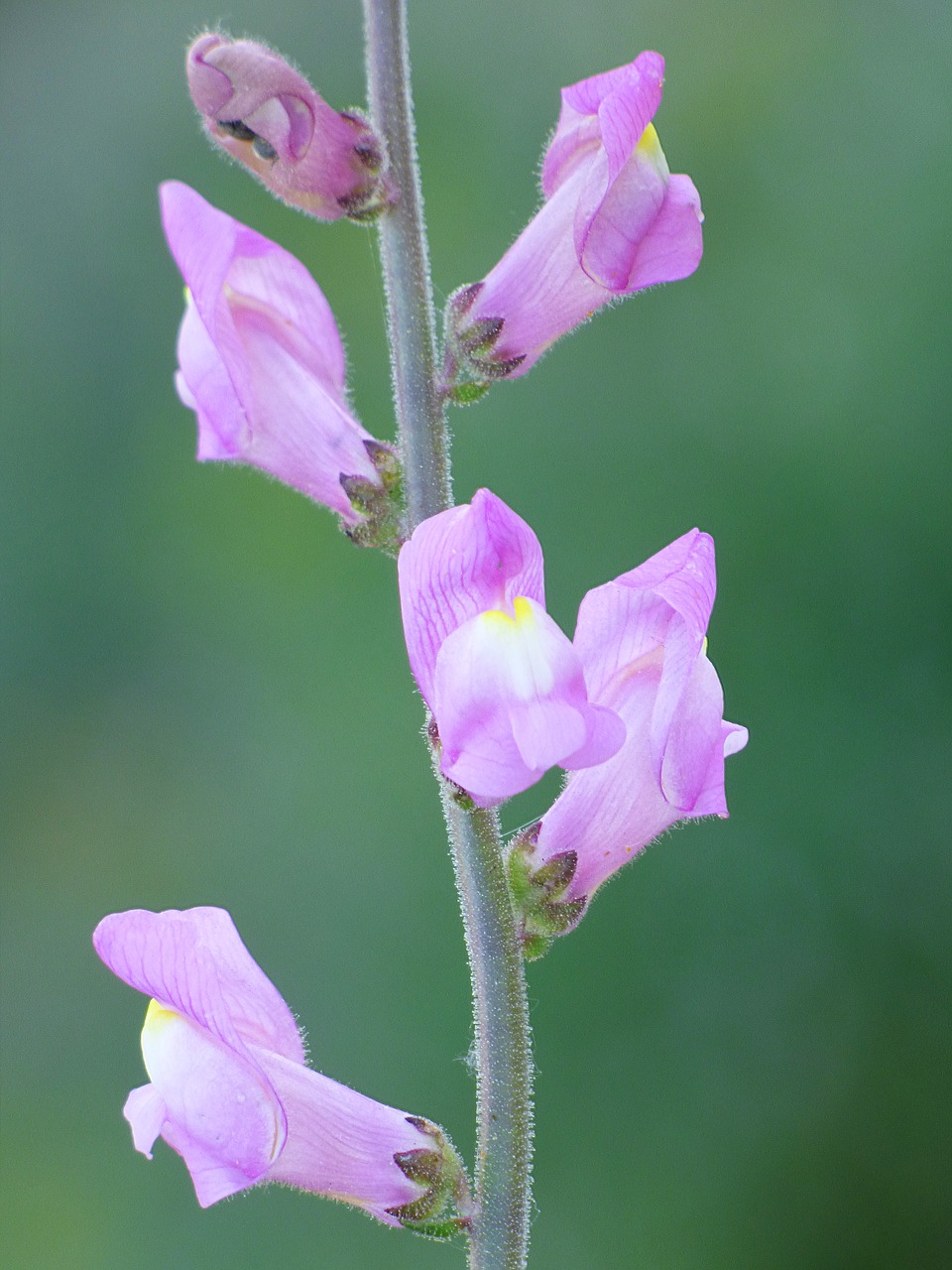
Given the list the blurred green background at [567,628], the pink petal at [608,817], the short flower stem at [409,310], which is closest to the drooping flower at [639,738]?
the pink petal at [608,817]

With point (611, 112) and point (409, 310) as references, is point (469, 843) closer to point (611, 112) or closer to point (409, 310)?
point (409, 310)

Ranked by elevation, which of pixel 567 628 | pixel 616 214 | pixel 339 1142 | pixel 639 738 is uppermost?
pixel 616 214

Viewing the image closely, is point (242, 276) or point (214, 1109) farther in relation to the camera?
point (242, 276)

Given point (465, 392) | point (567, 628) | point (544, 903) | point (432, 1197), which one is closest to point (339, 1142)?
point (432, 1197)

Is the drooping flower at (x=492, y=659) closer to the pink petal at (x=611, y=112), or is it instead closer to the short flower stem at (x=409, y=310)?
the short flower stem at (x=409, y=310)

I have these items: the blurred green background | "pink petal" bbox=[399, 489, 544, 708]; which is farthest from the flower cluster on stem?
the blurred green background

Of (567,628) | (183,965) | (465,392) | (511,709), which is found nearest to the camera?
(511,709)

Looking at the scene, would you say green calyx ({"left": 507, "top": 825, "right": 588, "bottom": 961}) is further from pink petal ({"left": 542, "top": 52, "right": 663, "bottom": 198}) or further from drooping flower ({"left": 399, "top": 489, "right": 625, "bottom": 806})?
pink petal ({"left": 542, "top": 52, "right": 663, "bottom": 198})
